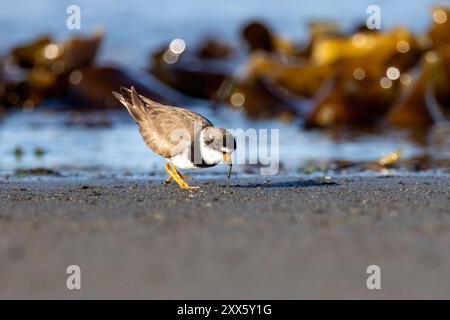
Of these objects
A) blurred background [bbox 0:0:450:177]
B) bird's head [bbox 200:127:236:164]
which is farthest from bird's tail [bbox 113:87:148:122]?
bird's head [bbox 200:127:236:164]

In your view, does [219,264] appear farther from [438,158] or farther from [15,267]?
[438,158]

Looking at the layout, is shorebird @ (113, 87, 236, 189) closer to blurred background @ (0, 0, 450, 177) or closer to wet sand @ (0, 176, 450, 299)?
wet sand @ (0, 176, 450, 299)

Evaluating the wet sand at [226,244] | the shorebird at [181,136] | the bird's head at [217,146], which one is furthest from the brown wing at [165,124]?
the wet sand at [226,244]

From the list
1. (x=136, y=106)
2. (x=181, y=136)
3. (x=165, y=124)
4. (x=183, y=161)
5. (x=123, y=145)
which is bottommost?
(x=183, y=161)

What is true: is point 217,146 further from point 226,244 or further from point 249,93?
point 249,93

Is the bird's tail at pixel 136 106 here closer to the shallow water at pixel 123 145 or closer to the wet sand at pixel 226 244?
the shallow water at pixel 123 145

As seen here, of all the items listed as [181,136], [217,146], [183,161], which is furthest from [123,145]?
[217,146]
